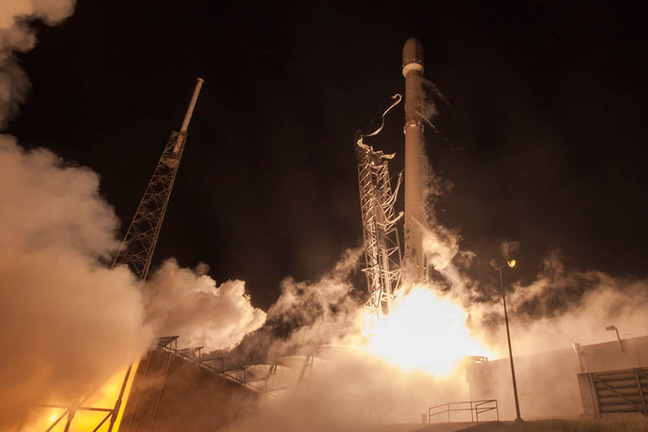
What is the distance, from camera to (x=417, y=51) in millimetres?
35688

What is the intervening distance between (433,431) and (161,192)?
20.8 m

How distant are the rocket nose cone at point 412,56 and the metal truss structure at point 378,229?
7.18 meters

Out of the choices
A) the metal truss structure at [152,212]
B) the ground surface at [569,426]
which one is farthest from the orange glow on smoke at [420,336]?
the metal truss structure at [152,212]

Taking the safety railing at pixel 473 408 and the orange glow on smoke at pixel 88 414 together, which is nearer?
the orange glow on smoke at pixel 88 414

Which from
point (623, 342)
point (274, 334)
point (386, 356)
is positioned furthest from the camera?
point (274, 334)

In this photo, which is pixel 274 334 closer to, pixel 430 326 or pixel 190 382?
pixel 430 326

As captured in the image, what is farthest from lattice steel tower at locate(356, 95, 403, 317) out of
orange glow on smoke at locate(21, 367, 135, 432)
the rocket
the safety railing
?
orange glow on smoke at locate(21, 367, 135, 432)

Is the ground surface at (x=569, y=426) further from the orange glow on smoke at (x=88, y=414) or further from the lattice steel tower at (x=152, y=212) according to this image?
the lattice steel tower at (x=152, y=212)

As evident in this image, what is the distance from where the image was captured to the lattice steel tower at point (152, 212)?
26.5 meters

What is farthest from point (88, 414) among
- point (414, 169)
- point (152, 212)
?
point (414, 169)

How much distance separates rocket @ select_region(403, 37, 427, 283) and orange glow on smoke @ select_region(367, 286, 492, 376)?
1.92m

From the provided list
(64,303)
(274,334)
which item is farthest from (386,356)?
(64,303)

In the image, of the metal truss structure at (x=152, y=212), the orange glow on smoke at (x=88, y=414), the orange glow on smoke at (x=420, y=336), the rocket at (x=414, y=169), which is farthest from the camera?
the rocket at (x=414, y=169)

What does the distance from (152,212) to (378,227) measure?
1572cm
